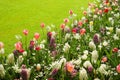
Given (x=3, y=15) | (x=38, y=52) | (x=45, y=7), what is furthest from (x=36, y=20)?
(x=38, y=52)

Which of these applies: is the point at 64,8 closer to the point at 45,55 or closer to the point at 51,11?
the point at 51,11

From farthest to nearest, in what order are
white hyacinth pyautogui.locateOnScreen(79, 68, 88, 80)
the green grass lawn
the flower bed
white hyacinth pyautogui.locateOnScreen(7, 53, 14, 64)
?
1. the green grass lawn
2. white hyacinth pyautogui.locateOnScreen(7, 53, 14, 64)
3. the flower bed
4. white hyacinth pyautogui.locateOnScreen(79, 68, 88, 80)

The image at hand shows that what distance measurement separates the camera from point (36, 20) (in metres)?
7.26

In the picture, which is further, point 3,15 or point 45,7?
point 45,7

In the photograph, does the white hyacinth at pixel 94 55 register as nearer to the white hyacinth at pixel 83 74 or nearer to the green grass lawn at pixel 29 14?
the white hyacinth at pixel 83 74

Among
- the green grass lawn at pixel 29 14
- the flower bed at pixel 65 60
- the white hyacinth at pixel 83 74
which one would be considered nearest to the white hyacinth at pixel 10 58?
the flower bed at pixel 65 60

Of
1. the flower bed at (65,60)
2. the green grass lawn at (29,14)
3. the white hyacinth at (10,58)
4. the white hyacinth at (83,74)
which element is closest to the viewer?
the white hyacinth at (83,74)

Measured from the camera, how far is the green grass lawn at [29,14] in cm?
630

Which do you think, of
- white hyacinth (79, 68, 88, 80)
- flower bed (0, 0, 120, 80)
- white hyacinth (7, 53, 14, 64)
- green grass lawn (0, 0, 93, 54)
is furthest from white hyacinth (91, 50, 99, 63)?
green grass lawn (0, 0, 93, 54)

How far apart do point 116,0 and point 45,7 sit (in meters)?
1.94

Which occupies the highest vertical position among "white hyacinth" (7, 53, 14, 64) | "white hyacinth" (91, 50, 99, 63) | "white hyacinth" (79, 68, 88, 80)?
"white hyacinth" (7, 53, 14, 64)

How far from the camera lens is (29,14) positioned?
307 inches

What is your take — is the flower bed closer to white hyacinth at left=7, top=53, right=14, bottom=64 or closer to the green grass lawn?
white hyacinth at left=7, top=53, right=14, bottom=64

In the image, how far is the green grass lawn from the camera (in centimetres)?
630
